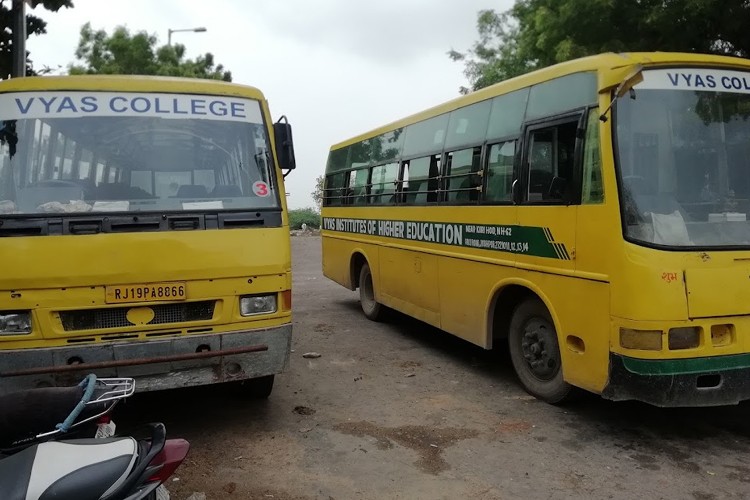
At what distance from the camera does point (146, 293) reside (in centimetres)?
432

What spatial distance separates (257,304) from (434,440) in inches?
66.5

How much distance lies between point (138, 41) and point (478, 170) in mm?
29345

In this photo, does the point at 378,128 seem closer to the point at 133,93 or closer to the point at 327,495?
the point at 133,93

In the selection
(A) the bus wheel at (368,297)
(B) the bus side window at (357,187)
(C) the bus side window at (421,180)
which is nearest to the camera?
(C) the bus side window at (421,180)

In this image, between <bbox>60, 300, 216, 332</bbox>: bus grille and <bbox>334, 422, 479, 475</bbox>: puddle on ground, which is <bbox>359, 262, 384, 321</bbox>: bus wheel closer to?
<bbox>334, 422, 479, 475</bbox>: puddle on ground

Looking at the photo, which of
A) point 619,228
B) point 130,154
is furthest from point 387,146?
point 619,228

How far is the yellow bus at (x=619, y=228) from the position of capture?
4.29 m

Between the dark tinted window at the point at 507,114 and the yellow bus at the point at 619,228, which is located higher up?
the dark tinted window at the point at 507,114

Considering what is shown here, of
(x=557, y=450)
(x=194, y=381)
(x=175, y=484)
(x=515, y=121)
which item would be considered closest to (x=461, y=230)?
(x=515, y=121)

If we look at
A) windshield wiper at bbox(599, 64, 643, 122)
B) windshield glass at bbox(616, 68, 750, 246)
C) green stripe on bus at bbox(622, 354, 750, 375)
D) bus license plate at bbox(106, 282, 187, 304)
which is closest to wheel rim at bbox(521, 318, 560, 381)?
green stripe on bus at bbox(622, 354, 750, 375)

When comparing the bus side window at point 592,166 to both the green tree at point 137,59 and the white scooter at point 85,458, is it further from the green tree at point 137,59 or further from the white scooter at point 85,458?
the green tree at point 137,59

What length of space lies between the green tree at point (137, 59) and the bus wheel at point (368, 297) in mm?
22927

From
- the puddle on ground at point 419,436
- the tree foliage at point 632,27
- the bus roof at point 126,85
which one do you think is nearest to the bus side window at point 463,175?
the bus roof at point 126,85

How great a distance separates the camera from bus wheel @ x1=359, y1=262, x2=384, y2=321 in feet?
31.0
